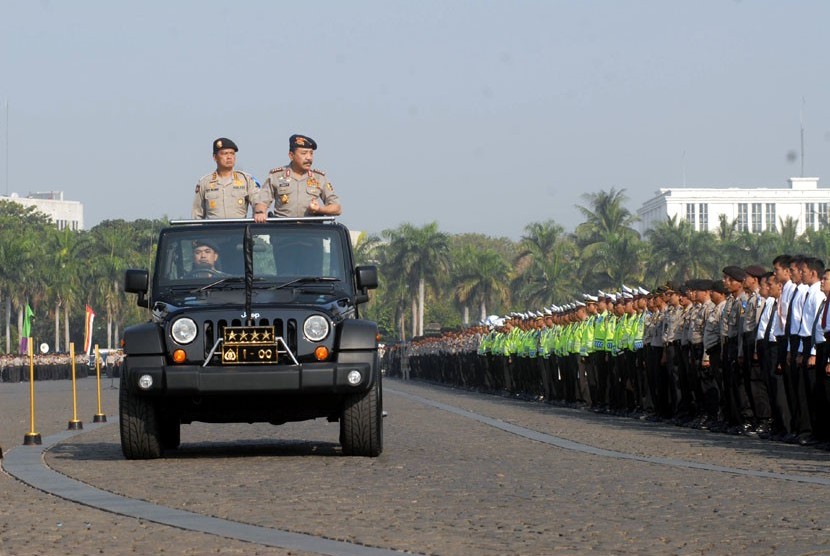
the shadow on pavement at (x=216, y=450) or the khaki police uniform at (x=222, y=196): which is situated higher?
the khaki police uniform at (x=222, y=196)

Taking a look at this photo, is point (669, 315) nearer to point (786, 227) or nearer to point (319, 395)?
point (319, 395)

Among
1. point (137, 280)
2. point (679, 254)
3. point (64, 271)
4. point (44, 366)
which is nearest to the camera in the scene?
point (137, 280)

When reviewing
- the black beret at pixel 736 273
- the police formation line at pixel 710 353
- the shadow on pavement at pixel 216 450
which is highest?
the black beret at pixel 736 273

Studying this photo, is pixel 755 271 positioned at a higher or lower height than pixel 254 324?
higher

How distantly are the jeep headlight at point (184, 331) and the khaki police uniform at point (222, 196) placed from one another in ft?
7.81

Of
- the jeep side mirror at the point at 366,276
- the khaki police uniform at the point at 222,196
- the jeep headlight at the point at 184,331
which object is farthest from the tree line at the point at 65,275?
the jeep headlight at the point at 184,331

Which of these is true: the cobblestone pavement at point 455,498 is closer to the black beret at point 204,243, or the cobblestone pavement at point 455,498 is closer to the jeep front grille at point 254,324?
the jeep front grille at point 254,324

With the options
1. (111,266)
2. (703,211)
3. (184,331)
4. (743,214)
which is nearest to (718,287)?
(184,331)

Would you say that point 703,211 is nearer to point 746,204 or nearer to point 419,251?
point 746,204

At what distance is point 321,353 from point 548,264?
91.6 metres

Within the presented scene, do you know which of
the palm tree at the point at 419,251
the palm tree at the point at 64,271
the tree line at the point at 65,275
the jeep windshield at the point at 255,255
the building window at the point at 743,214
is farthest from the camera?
the building window at the point at 743,214

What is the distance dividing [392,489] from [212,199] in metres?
5.52

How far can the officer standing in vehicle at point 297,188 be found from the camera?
1655 cm

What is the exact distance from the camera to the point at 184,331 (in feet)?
46.8
